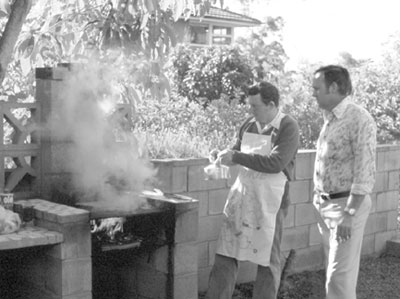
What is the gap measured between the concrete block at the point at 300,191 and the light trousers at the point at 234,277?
5.10 feet

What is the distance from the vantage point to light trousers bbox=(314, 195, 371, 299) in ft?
16.0

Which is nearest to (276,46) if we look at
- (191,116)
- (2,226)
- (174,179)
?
(191,116)

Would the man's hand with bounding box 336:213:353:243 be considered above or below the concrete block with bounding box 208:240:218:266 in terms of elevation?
above

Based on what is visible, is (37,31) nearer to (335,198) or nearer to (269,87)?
(269,87)

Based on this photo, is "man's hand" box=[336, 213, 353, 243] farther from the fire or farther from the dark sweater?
the fire

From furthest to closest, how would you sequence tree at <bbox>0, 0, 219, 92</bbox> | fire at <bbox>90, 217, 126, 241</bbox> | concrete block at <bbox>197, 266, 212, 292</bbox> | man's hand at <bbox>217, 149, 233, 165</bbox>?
concrete block at <bbox>197, 266, 212, 292</bbox>
tree at <bbox>0, 0, 219, 92</bbox>
man's hand at <bbox>217, 149, 233, 165</bbox>
fire at <bbox>90, 217, 126, 241</bbox>

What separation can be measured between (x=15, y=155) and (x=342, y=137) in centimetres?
224

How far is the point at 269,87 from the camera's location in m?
5.35

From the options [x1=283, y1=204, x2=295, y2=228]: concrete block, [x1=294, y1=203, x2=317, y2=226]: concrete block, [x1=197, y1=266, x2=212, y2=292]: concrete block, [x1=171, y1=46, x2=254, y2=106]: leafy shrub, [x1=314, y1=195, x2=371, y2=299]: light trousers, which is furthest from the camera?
[x1=171, y1=46, x2=254, y2=106]: leafy shrub

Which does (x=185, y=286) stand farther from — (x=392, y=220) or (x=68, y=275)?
(x=392, y=220)

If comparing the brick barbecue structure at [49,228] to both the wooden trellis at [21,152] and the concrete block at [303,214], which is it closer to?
the wooden trellis at [21,152]

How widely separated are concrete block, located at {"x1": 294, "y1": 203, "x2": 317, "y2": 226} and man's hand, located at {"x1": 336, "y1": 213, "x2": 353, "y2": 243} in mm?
2278

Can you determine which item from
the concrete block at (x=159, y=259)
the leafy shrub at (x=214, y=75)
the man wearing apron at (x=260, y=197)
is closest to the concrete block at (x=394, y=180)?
the man wearing apron at (x=260, y=197)

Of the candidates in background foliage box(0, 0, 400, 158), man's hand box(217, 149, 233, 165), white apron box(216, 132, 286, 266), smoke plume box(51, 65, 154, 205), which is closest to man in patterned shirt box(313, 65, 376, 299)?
white apron box(216, 132, 286, 266)
